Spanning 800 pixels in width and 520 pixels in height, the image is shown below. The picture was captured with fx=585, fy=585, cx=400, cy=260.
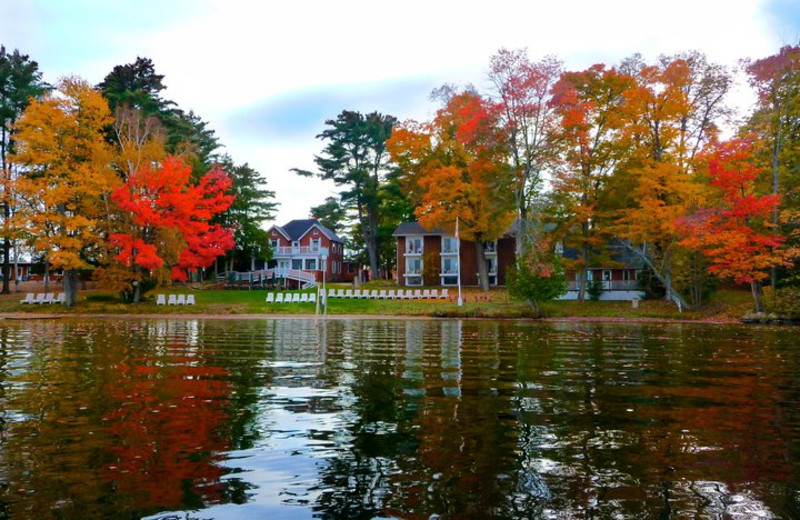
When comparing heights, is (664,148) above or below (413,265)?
above

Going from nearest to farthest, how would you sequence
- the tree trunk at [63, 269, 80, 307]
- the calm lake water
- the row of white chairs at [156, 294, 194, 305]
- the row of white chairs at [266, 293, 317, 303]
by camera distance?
the calm lake water < the tree trunk at [63, 269, 80, 307] < the row of white chairs at [156, 294, 194, 305] < the row of white chairs at [266, 293, 317, 303]

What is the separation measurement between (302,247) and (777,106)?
53517mm

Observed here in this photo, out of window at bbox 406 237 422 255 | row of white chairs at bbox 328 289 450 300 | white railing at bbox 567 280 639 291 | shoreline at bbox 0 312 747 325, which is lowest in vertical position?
shoreline at bbox 0 312 747 325

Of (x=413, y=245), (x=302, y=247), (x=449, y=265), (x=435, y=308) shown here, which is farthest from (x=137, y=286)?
(x=302, y=247)

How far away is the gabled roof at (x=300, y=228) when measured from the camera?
74812 millimetres

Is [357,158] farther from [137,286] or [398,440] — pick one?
[398,440]

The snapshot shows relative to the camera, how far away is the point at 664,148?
40.1 metres

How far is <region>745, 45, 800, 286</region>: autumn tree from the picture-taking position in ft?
104

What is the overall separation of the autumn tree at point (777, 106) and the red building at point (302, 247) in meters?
50.1

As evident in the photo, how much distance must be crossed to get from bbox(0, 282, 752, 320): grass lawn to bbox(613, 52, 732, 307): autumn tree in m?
2.58

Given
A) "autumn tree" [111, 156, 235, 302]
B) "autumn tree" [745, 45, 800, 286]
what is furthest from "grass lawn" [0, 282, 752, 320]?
"autumn tree" [745, 45, 800, 286]

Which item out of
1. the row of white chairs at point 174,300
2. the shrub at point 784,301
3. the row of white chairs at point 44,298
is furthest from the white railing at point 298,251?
the shrub at point 784,301

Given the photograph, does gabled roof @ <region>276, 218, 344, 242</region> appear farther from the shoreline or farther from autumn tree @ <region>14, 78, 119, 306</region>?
the shoreline

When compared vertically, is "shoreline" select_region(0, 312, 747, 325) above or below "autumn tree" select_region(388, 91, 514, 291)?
below
